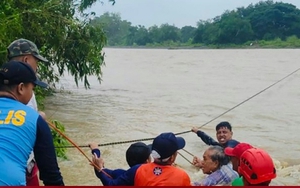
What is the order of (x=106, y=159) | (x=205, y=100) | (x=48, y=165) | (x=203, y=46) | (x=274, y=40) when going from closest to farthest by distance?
1. (x=48, y=165)
2. (x=106, y=159)
3. (x=205, y=100)
4. (x=274, y=40)
5. (x=203, y=46)

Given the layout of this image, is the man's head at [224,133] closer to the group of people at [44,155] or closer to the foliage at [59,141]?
the group of people at [44,155]

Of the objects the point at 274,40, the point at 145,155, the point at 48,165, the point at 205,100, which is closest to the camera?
the point at 48,165

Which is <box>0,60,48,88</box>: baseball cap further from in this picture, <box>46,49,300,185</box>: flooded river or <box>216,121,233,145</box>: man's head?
<box>46,49,300,185</box>: flooded river

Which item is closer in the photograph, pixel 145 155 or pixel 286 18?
pixel 145 155

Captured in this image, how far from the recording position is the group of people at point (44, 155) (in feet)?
A: 7.74

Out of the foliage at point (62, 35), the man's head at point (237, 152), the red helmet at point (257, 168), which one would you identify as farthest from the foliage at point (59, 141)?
the red helmet at point (257, 168)

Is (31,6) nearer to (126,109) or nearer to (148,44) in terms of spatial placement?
(126,109)

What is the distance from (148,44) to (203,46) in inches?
643

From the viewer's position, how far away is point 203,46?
66.5 metres

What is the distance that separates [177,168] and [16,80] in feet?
4.32

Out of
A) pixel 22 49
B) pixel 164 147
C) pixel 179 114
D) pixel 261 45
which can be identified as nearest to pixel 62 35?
pixel 179 114

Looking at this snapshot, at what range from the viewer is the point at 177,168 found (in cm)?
325

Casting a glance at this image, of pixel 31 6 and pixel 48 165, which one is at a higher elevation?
pixel 31 6

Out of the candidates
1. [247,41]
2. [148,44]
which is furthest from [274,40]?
[148,44]
